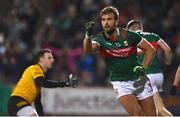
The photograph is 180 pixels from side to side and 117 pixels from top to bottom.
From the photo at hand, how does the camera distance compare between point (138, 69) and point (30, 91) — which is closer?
point (138, 69)

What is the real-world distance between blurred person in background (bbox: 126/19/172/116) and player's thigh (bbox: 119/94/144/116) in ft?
5.77

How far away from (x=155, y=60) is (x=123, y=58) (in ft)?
6.89

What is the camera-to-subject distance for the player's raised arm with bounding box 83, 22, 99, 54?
33.6ft

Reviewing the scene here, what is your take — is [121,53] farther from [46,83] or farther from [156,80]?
[156,80]

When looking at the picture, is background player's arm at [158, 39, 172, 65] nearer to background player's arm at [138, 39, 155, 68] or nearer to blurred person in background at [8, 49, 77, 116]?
background player's arm at [138, 39, 155, 68]

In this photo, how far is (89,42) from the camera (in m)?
10.5

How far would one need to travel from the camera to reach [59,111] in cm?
1791

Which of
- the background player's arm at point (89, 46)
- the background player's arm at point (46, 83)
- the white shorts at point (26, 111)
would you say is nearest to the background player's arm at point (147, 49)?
the background player's arm at point (89, 46)

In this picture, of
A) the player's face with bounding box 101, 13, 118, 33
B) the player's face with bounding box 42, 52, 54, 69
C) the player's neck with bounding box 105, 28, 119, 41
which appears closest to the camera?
the player's face with bounding box 101, 13, 118, 33

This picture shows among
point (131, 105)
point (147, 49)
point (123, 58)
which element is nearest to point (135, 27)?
point (147, 49)

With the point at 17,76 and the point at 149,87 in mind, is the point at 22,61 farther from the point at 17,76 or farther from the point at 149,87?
the point at 149,87

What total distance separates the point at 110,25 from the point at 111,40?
29 cm

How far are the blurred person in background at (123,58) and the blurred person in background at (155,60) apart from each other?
1.34 metres

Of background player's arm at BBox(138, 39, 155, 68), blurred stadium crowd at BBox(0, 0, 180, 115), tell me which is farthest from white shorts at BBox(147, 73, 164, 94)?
blurred stadium crowd at BBox(0, 0, 180, 115)
